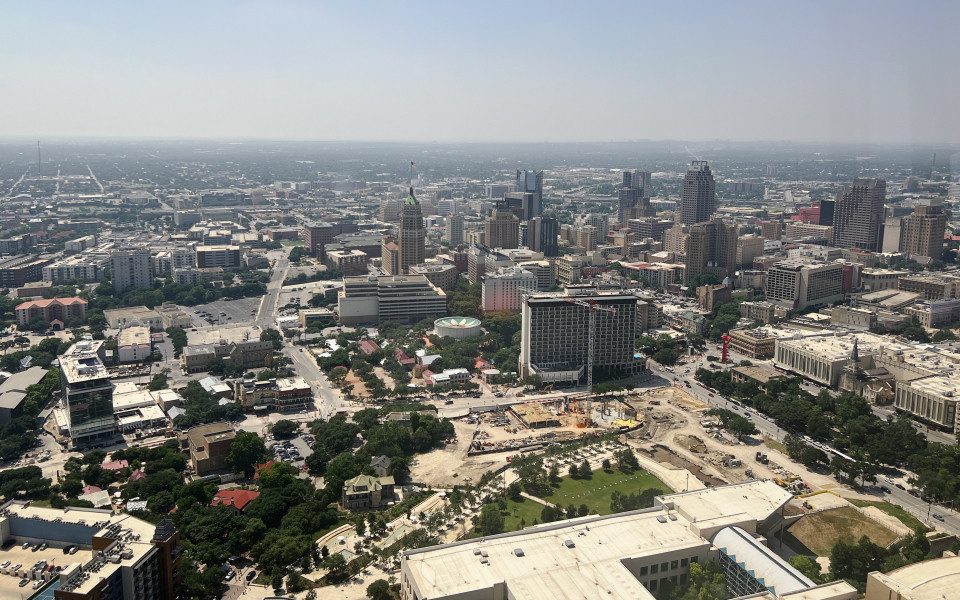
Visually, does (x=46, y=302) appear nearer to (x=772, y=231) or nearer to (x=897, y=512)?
(x=897, y=512)

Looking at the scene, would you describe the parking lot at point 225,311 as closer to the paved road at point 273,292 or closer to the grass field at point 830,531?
the paved road at point 273,292

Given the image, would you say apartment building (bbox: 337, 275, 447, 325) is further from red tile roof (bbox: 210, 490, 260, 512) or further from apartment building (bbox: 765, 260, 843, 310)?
red tile roof (bbox: 210, 490, 260, 512)

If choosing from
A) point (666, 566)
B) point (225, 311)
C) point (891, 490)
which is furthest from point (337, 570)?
point (225, 311)

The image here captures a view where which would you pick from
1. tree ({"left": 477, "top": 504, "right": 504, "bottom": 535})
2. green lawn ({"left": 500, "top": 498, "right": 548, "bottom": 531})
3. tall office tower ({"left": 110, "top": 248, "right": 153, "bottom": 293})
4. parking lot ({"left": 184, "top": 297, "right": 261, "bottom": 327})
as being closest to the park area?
green lawn ({"left": 500, "top": 498, "right": 548, "bottom": 531})

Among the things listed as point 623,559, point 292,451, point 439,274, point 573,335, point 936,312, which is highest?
point 439,274

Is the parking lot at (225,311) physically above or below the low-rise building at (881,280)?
below

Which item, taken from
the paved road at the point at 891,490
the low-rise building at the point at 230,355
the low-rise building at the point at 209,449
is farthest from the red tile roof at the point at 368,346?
the paved road at the point at 891,490
